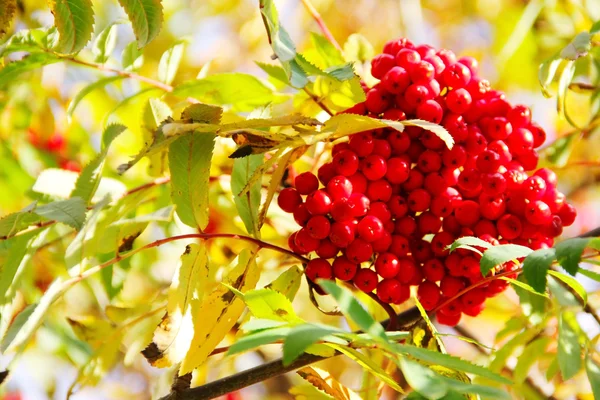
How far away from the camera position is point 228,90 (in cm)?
113

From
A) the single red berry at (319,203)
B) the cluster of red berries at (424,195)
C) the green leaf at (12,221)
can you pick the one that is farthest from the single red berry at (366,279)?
Answer: the green leaf at (12,221)

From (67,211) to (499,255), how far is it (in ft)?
1.64

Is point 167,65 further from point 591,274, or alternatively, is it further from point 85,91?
point 591,274

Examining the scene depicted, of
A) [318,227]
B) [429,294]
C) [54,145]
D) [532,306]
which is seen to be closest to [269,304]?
[318,227]

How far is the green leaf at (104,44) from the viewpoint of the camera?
45.6 inches

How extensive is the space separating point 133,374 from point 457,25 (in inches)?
56.4

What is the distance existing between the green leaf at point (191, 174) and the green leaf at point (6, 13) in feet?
0.83

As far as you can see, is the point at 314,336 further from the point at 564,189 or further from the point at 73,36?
the point at 564,189

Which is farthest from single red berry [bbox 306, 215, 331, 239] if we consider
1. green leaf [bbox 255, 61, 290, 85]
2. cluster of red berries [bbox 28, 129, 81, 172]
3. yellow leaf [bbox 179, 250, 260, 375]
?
cluster of red berries [bbox 28, 129, 81, 172]

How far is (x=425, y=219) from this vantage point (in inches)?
39.5

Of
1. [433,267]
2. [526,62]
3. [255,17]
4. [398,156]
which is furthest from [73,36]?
[526,62]

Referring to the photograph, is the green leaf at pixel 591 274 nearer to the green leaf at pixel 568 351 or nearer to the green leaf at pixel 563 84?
the green leaf at pixel 568 351

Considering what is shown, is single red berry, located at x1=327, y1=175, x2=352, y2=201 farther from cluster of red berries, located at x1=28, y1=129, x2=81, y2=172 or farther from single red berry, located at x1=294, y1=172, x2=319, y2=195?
cluster of red berries, located at x1=28, y1=129, x2=81, y2=172

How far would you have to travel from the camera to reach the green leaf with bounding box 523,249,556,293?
2.20 ft
